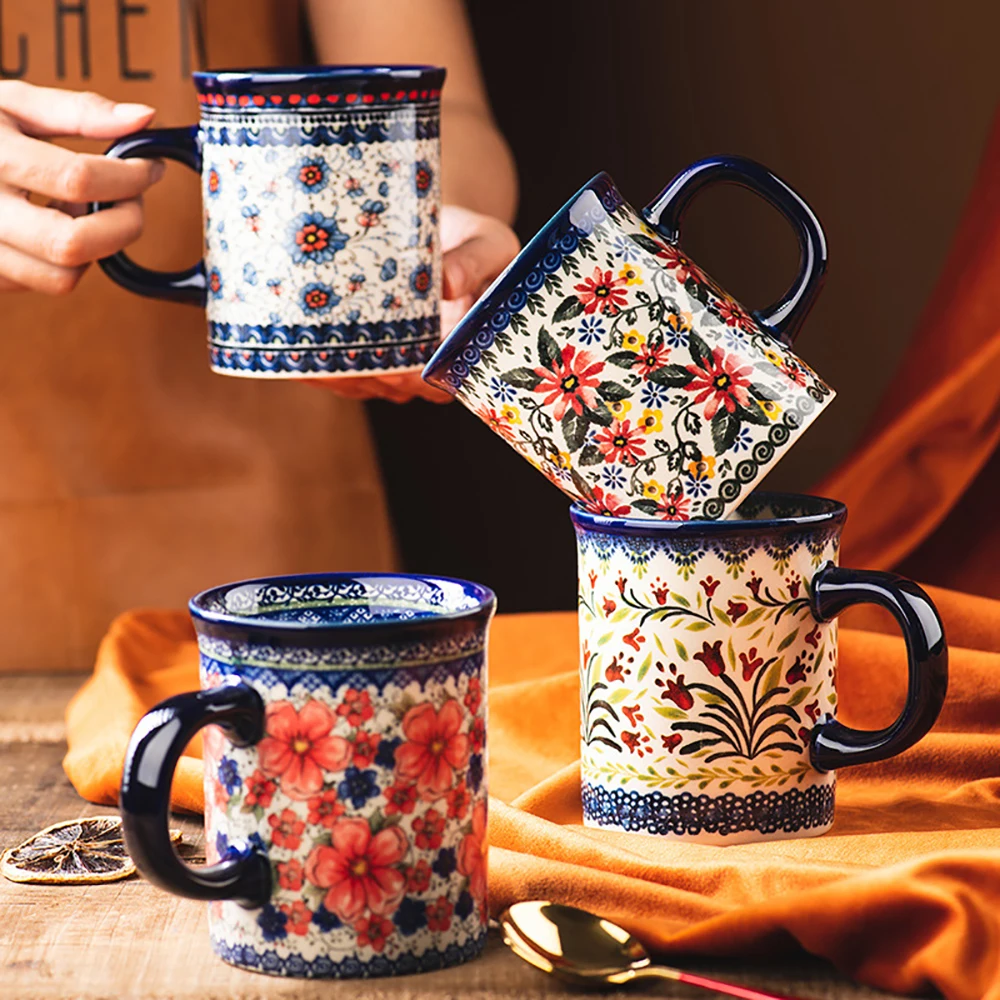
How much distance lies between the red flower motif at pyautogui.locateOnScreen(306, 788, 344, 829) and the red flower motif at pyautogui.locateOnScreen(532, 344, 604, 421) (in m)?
0.21

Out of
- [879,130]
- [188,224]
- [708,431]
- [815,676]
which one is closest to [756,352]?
[708,431]

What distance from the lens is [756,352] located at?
0.76 metres

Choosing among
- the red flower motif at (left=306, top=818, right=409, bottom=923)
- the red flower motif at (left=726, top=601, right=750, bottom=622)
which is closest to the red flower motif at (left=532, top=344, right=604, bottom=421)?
the red flower motif at (left=726, top=601, right=750, bottom=622)

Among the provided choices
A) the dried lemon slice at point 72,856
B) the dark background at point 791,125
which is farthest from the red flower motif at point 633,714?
the dark background at point 791,125

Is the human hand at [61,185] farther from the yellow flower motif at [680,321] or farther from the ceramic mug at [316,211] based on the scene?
the yellow flower motif at [680,321]

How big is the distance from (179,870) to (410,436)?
1.02 m

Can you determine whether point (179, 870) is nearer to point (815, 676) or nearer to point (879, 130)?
point (815, 676)

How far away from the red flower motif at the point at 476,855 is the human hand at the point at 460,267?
44 centimetres

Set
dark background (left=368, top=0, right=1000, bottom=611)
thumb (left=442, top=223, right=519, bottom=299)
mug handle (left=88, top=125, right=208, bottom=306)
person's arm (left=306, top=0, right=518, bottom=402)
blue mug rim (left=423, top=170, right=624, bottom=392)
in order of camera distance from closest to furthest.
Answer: blue mug rim (left=423, top=170, right=624, bottom=392) → mug handle (left=88, top=125, right=208, bottom=306) → thumb (left=442, top=223, right=519, bottom=299) → person's arm (left=306, top=0, right=518, bottom=402) → dark background (left=368, top=0, right=1000, bottom=611)

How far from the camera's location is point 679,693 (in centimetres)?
76

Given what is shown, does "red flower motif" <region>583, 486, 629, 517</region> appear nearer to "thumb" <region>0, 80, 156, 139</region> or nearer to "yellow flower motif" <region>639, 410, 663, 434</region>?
"yellow flower motif" <region>639, 410, 663, 434</region>

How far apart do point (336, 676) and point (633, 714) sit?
195 mm

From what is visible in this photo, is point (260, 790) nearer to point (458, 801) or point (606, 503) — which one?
point (458, 801)

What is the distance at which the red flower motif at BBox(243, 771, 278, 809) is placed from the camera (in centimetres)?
63
